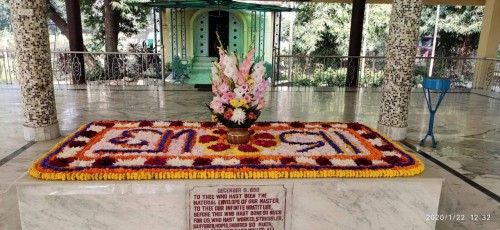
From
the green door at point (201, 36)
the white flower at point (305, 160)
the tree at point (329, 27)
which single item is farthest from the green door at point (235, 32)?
the white flower at point (305, 160)

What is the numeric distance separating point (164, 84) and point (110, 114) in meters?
3.03

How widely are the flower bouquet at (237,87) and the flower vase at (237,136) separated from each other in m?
0.14

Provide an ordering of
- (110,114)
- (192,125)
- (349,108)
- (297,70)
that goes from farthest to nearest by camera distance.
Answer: (297,70), (349,108), (110,114), (192,125)

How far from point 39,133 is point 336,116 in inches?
163

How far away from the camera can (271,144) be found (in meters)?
2.80

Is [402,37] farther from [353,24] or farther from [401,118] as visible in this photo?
[353,24]

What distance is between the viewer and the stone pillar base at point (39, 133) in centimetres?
431

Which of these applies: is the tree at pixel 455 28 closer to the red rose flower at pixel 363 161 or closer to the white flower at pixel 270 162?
the red rose flower at pixel 363 161

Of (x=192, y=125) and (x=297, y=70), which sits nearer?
(x=192, y=125)

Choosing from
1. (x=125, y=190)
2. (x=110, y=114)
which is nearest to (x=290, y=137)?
(x=125, y=190)

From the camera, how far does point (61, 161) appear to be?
2.43m

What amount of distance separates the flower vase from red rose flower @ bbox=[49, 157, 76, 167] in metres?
1.07

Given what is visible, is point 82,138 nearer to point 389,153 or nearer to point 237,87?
point 237,87

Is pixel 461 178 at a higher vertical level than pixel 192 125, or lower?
lower
